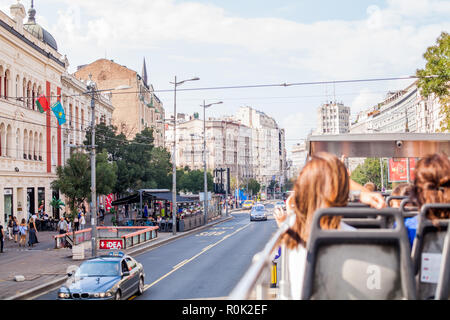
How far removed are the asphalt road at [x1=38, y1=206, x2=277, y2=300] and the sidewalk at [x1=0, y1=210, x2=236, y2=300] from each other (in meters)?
0.88

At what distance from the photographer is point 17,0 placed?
1697 inches

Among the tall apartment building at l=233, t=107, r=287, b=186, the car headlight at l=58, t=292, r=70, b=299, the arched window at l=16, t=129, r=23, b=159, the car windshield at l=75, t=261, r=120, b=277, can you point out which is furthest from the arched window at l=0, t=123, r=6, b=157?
the tall apartment building at l=233, t=107, r=287, b=186

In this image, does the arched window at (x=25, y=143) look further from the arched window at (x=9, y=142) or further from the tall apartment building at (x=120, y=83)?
the tall apartment building at (x=120, y=83)

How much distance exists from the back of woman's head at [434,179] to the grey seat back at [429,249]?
0.29 metres

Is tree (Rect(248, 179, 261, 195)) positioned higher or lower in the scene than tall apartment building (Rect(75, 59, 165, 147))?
lower

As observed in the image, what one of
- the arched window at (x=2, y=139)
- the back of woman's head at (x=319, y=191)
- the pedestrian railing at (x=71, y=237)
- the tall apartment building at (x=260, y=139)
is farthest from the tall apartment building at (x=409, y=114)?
the back of woman's head at (x=319, y=191)

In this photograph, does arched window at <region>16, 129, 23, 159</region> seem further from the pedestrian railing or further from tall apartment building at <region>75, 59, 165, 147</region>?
tall apartment building at <region>75, 59, 165, 147</region>

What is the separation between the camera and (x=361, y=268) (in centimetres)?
331

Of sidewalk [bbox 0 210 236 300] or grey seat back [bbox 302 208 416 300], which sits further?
sidewalk [bbox 0 210 236 300]

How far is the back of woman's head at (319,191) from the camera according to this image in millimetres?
3541

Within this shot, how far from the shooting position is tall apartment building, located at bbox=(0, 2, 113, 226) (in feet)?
129

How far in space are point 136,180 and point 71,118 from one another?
30.4 ft
